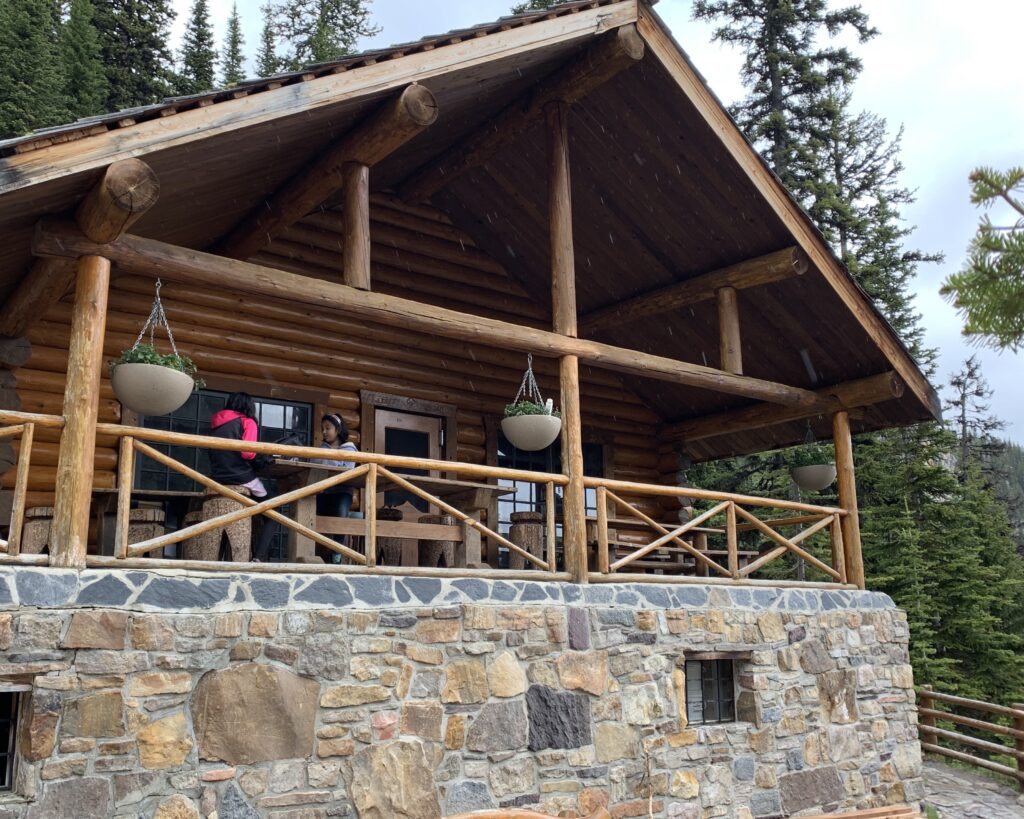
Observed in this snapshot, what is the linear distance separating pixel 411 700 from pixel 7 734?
2517mm

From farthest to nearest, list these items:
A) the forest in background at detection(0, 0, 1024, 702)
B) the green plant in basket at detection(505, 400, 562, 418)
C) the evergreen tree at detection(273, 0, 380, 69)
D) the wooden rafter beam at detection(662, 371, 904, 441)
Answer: the evergreen tree at detection(273, 0, 380, 69) < the forest in background at detection(0, 0, 1024, 702) < the wooden rafter beam at detection(662, 371, 904, 441) < the green plant in basket at detection(505, 400, 562, 418)

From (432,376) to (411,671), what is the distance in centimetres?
491

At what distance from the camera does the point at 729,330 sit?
401 inches

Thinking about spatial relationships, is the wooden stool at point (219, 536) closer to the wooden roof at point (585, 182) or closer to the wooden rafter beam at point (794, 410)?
the wooden roof at point (585, 182)

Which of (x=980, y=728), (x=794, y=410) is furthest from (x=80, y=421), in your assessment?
(x=980, y=728)

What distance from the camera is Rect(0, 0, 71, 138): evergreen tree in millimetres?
19516

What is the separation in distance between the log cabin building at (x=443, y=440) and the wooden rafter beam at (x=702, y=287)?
0.14 feet

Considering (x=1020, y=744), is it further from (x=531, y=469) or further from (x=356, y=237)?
(x=356, y=237)

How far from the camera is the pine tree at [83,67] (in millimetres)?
21031

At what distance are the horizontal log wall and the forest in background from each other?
823cm

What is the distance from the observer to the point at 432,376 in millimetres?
11297

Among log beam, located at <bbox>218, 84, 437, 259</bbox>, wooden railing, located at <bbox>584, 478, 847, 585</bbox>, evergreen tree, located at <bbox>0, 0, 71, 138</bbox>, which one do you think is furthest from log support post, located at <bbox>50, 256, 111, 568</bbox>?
evergreen tree, located at <bbox>0, 0, 71, 138</bbox>

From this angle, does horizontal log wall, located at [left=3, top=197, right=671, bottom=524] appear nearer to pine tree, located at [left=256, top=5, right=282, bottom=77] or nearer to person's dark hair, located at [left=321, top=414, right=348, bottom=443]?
person's dark hair, located at [left=321, top=414, right=348, bottom=443]

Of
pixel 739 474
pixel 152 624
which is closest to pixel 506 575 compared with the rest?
pixel 152 624
